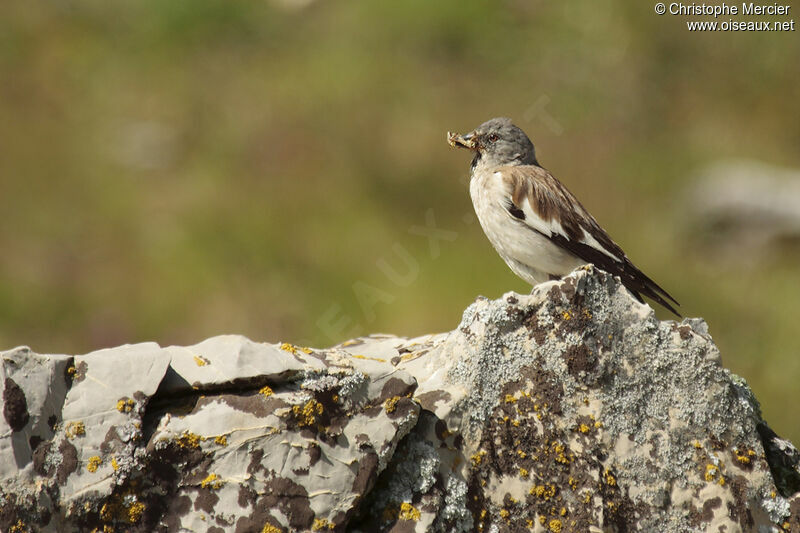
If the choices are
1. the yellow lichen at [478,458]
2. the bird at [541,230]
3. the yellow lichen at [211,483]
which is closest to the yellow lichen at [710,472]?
the yellow lichen at [478,458]

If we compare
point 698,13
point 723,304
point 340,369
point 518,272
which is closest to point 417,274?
point 723,304

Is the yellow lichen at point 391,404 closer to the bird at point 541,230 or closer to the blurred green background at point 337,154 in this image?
the bird at point 541,230

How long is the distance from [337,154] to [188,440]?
9166 millimetres

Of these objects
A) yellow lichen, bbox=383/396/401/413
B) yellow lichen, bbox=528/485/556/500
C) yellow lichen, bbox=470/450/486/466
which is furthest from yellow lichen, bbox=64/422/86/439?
yellow lichen, bbox=528/485/556/500

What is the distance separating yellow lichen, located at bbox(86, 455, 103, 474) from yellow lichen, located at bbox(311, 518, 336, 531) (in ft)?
2.86

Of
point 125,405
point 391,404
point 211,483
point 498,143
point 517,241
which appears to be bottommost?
point 211,483

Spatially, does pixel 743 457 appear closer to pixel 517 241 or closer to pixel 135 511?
pixel 517 241

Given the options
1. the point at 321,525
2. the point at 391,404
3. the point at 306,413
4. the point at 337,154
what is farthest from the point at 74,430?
the point at 337,154

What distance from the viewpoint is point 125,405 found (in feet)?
11.7

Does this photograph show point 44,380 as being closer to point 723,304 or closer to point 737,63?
point 723,304

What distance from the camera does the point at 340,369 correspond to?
3.88m

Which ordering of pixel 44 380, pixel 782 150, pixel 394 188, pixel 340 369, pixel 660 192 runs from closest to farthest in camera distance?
pixel 44 380 < pixel 340 369 < pixel 394 188 < pixel 660 192 < pixel 782 150

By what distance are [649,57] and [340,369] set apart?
36.2 feet

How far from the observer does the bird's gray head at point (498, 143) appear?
671 cm
